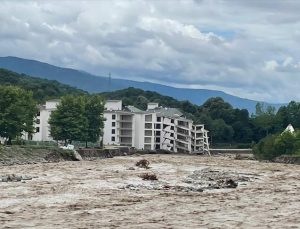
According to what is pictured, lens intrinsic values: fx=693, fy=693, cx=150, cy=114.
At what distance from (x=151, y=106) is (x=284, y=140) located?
66660 millimetres

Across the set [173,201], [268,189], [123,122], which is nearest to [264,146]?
[123,122]

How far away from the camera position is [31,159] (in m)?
88.0

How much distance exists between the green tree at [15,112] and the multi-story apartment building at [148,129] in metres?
51.3

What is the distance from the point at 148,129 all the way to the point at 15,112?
58.8m

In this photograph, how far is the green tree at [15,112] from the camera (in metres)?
104

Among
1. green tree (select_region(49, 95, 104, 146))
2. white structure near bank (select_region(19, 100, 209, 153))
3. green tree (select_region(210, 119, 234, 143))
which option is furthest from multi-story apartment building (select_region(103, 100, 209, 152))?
green tree (select_region(49, 95, 104, 146))

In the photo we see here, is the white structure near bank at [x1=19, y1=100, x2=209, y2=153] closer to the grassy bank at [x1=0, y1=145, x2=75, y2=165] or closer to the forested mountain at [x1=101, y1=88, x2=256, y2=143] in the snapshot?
the forested mountain at [x1=101, y1=88, x2=256, y2=143]

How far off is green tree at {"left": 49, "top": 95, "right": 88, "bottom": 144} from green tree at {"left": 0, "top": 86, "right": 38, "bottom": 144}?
14.5m

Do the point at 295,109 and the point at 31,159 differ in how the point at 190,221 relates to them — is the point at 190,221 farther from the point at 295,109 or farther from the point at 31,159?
the point at 295,109

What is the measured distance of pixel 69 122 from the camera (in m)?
124

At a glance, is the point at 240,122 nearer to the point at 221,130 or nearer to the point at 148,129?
the point at 221,130

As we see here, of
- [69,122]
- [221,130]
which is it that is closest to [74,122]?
[69,122]

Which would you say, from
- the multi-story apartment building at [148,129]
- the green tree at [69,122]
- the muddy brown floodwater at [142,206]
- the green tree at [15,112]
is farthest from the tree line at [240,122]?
the muddy brown floodwater at [142,206]

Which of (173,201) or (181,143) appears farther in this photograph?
(181,143)
